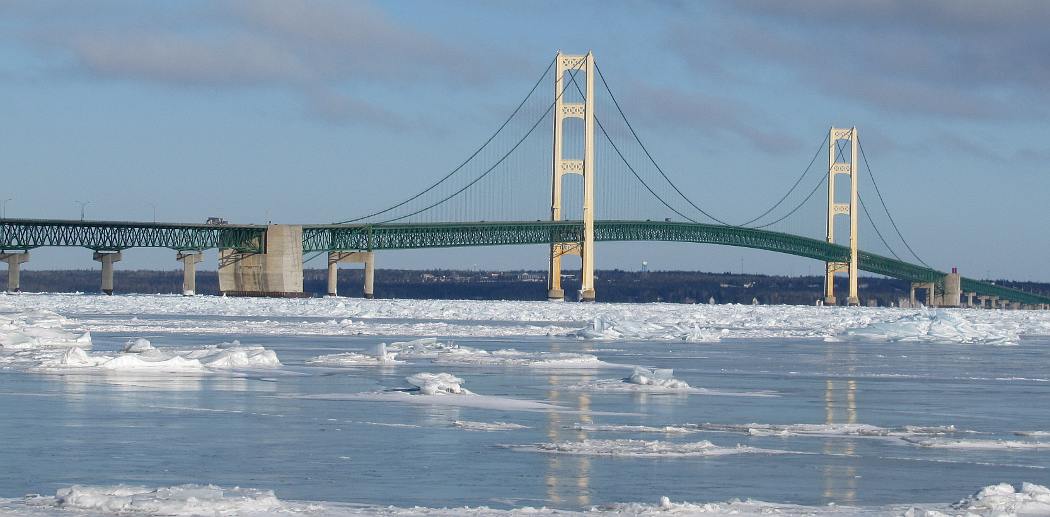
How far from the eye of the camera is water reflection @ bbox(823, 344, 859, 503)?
28.8 feet

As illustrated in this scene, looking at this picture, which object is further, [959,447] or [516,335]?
[516,335]

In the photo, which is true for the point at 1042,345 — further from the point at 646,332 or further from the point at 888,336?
the point at 646,332

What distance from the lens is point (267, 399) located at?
559 inches

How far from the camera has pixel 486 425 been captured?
12016 millimetres

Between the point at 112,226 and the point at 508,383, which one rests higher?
the point at 112,226

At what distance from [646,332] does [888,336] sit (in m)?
5.65

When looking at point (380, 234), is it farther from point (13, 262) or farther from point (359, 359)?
point (359, 359)

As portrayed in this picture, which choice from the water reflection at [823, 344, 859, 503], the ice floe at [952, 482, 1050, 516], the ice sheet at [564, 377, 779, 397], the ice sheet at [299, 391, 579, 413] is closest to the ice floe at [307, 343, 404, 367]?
the ice sheet at [564, 377, 779, 397]

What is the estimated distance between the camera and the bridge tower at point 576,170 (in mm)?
80375

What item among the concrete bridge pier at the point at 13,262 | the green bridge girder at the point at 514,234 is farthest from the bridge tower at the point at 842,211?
the concrete bridge pier at the point at 13,262

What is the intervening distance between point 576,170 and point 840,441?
238ft

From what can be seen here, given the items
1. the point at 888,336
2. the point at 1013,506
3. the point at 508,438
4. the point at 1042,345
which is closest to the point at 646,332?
the point at 888,336

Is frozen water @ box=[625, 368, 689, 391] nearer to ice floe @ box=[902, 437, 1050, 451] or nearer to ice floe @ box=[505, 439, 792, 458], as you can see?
ice floe @ box=[902, 437, 1050, 451]

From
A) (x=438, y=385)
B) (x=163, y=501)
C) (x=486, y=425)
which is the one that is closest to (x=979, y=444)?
(x=486, y=425)
